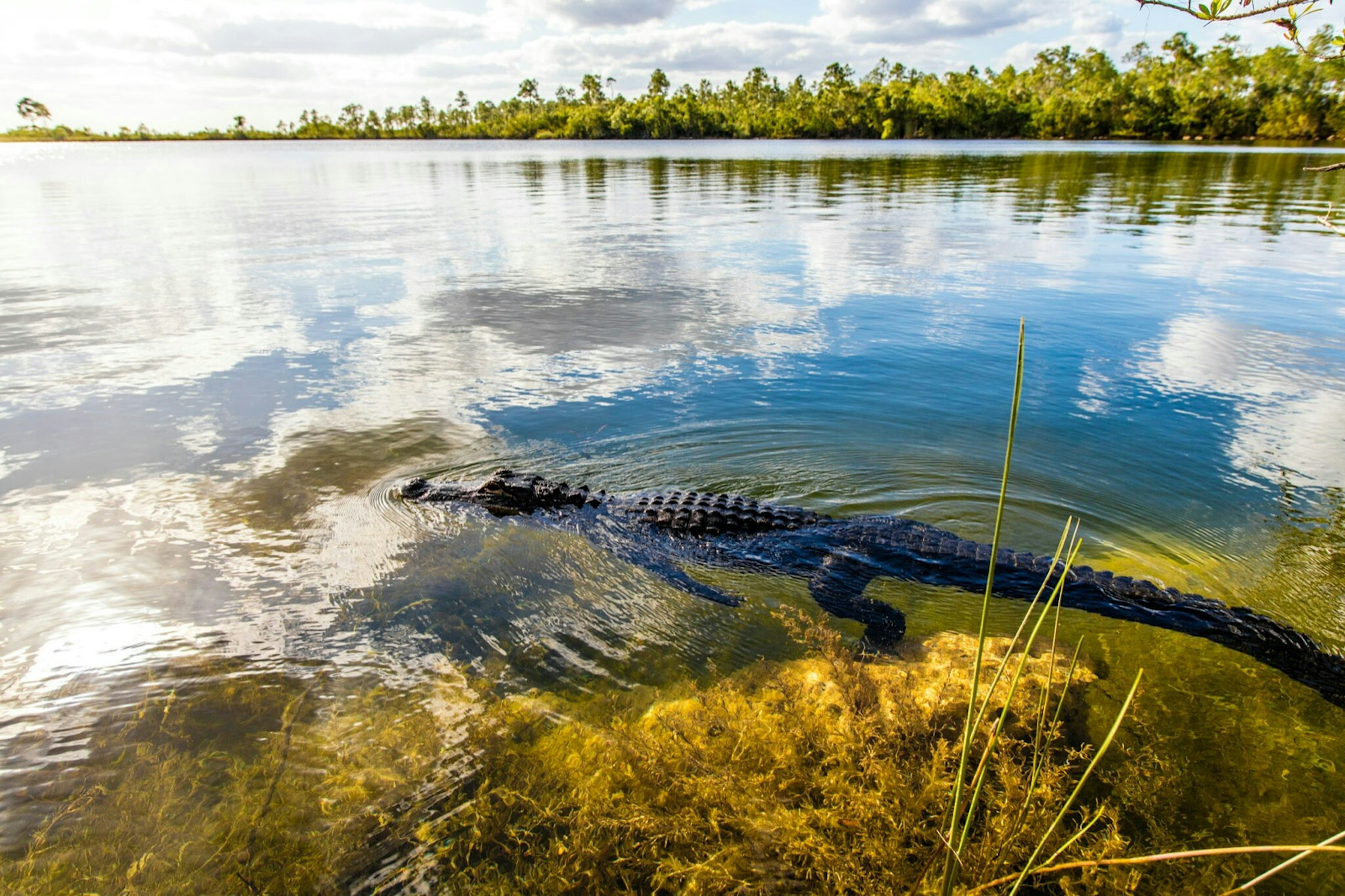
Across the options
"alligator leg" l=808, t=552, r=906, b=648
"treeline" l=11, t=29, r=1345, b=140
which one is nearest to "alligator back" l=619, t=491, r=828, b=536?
"alligator leg" l=808, t=552, r=906, b=648

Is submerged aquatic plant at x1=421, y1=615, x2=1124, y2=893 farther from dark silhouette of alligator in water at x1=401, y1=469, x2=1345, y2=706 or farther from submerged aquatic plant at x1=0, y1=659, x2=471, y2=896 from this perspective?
dark silhouette of alligator in water at x1=401, y1=469, x2=1345, y2=706

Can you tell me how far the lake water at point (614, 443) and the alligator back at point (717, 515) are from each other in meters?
0.54

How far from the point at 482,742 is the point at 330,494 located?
3.31m

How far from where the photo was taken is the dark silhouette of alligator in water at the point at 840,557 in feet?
11.8

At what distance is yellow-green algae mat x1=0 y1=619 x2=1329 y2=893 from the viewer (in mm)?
2537

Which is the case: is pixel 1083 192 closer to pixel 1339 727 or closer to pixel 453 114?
pixel 1339 727

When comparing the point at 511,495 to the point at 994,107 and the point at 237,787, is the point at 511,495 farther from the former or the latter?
the point at 994,107

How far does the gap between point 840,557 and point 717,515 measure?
90 centimetres

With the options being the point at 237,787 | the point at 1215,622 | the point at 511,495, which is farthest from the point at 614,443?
the point at 1215,622

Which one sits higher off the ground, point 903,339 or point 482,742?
point 903,339

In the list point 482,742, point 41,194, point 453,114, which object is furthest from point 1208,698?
point 453,114

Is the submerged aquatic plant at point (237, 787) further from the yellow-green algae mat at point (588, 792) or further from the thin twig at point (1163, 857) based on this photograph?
the thin twig at point (1163, 857)

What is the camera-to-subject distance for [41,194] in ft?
96.5

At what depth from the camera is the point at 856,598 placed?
440cm
